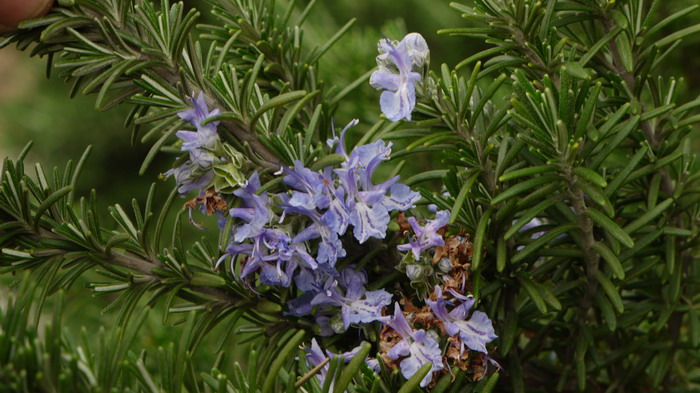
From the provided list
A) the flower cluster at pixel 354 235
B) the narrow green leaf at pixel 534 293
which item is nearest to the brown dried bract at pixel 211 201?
the flower cluster at pixel 354 235

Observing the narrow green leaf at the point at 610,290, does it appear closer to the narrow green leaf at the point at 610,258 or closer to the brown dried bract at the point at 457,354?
the narrow green leaf at the point at 610,258

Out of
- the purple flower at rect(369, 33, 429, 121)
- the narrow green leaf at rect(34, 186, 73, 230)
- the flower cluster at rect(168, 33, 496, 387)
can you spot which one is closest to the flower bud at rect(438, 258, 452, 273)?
the flower cluster at rect(168, 33, 496, 387)

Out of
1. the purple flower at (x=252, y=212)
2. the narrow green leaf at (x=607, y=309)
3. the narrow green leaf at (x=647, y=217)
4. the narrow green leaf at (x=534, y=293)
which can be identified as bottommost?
the narrow green leaf at (x=607, y=309)

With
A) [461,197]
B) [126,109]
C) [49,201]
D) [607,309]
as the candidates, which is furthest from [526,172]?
[126,109]

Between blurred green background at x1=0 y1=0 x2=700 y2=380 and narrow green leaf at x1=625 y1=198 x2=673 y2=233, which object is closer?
narrow green leaf at x1=625 y1=198 x2=673 y2=233

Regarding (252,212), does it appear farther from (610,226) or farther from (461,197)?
(610,226)

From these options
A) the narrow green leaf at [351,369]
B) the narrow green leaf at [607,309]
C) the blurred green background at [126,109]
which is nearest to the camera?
the narrow green leaf at [351,369]

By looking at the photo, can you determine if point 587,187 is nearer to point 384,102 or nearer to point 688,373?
point 384,102

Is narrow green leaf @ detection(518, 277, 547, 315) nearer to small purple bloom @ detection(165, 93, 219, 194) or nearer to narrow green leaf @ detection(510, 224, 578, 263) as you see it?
narrow green leaf @ detection(510, 224, 578, 263)
